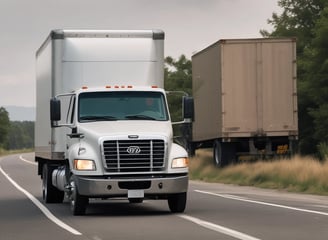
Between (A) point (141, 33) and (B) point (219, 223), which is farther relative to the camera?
(A) point (141, 33)

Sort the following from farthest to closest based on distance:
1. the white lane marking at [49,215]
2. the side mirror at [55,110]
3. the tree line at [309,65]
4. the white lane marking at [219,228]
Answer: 1. the tree line at [309,65]
2. the side mirror at [55,110]
3. the white lane marking at [49,215]
4. the white lane marking at [219,228]

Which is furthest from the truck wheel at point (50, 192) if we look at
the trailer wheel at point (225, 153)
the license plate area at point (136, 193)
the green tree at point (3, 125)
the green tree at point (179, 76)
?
the green tree at point (3, 125)

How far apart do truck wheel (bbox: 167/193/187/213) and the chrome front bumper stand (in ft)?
2.39

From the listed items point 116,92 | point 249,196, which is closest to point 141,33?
point 116,92

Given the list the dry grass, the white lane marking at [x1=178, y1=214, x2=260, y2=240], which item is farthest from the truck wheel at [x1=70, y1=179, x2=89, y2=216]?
the dry grass

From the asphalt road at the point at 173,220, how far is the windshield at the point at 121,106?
1.96 metres

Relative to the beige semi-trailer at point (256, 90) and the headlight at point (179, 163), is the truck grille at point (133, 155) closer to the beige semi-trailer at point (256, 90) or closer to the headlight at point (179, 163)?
the headlight at point (179, 163)

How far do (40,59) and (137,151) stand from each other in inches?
227

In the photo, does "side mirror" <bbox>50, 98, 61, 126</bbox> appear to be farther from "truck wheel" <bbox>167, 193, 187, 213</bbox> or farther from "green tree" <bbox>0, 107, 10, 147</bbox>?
"green tree" <bbox>0, 107, 10, 147</bbox>

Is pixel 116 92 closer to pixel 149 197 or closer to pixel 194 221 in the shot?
pixel 149 197

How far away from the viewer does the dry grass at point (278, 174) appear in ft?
84.9

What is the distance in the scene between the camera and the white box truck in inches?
617

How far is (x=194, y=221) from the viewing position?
1498cm

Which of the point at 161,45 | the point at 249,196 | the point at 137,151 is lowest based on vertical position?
the point at 249,196
